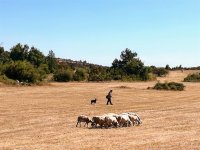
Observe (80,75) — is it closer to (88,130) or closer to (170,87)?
(170,87)

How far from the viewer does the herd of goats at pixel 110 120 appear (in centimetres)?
2705

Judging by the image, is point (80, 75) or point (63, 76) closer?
point (63, 76)

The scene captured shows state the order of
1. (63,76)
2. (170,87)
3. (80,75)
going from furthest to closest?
(80,75) → (63,76) → (170,87)

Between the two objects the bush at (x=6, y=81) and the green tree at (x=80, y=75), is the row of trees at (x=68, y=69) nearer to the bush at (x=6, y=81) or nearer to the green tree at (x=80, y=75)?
the green tree at (x=80, y=75)

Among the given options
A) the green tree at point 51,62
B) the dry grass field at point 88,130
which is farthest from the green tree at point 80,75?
the dry grass field at point 88,130

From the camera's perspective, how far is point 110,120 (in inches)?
1064

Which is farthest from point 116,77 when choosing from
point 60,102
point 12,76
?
point 60,102

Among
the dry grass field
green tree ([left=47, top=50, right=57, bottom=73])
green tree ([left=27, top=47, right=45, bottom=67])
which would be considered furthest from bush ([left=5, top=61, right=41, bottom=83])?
the dry grass field

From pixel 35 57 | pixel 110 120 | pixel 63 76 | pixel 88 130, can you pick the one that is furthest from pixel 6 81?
pixel 88 130

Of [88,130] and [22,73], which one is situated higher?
[22,73]

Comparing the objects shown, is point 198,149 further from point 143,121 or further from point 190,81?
point 190,81

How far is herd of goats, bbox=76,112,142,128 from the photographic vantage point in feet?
88.7

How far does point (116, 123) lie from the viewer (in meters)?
27.2

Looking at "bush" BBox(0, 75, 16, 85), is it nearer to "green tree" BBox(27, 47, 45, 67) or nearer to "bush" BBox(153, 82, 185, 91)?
"bush" BBox(153, 82, 185, 91)
